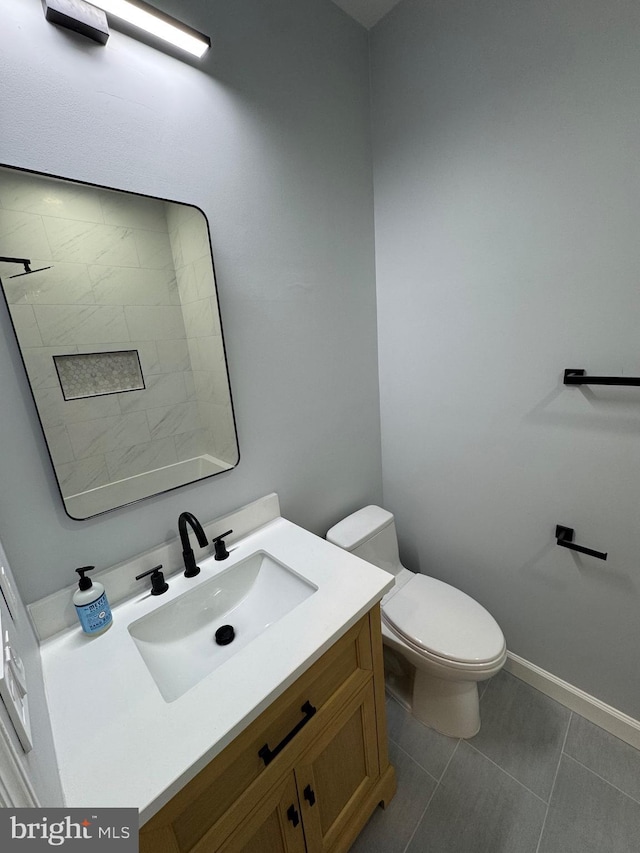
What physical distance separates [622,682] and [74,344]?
2113 millimetres

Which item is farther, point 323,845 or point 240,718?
point 323,845

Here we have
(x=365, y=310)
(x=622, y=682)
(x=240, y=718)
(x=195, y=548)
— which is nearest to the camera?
(x=240, y=718)

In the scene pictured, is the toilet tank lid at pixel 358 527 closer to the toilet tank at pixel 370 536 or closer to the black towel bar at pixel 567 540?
the toilet tank at pixel 370 536

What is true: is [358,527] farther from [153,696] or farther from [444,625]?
[153,696]

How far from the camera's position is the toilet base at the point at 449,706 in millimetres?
1279

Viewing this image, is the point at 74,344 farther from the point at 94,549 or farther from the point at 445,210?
the point at 445,210

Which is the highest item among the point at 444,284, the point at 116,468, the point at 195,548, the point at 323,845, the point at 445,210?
the point at 445,210

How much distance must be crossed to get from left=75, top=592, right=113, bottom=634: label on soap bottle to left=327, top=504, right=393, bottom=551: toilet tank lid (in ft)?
2.71

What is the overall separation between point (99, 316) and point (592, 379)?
57.0 inches

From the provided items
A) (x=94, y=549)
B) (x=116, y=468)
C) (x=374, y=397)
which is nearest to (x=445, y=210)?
(x=374, y=397)

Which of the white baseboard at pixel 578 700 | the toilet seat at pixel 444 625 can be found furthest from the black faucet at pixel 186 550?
the white baseboard at pixel 578 700

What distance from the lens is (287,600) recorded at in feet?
3.29

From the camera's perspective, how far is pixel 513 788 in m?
1.15

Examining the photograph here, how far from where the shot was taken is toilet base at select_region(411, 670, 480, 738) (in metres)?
1.28
